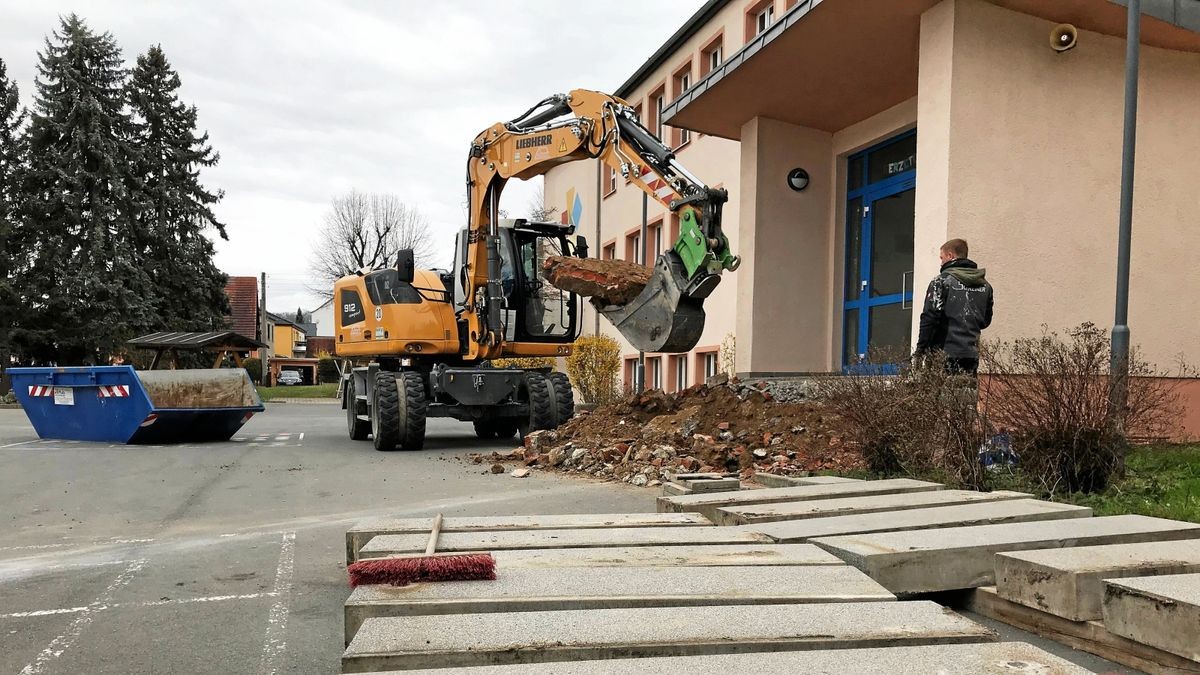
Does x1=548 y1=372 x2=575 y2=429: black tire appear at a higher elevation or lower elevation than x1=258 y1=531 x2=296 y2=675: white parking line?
higher

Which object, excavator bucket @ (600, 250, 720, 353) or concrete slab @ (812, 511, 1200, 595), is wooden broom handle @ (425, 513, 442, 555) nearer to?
concrete slab @ (812, 511, 1200, 595)

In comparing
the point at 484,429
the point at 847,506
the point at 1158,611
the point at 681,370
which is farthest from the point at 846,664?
the point at 681,370

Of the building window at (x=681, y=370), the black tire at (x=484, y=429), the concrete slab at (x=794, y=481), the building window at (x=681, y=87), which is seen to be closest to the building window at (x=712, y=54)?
the building window at (x=681, y=87)

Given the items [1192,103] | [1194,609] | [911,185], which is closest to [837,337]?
[911,185]

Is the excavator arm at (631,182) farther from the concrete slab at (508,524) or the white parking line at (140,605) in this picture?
the white parking line at (140,605)

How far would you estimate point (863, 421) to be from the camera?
666cm

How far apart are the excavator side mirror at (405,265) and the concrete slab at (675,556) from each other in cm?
1051

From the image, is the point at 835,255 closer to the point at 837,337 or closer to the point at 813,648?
the point at 837,337

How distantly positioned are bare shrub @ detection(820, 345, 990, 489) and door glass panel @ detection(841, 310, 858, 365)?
5.99 m

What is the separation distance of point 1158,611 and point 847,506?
6.42ft

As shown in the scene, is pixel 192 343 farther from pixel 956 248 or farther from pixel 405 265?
pixel 956 248

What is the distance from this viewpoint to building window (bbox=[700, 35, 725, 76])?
19439 mm

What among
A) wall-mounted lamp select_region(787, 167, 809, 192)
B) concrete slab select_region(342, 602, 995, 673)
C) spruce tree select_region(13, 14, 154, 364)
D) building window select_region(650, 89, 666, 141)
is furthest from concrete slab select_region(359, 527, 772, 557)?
spruce tree select_region(13, 14, 154, 364)

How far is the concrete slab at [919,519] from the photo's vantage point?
151 inches
